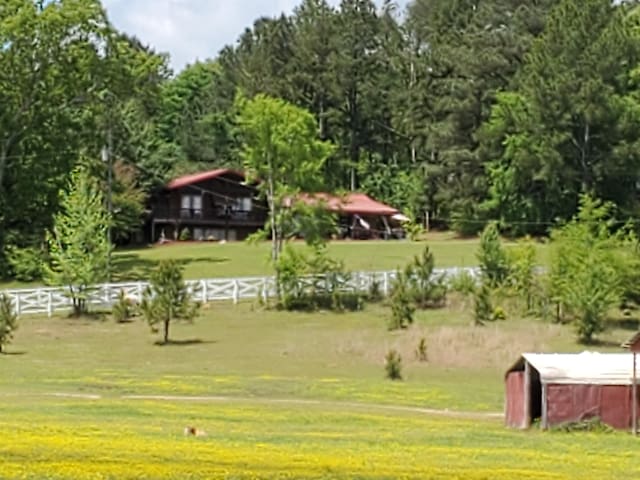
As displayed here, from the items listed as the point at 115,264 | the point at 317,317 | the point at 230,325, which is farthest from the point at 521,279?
the point at 115,264

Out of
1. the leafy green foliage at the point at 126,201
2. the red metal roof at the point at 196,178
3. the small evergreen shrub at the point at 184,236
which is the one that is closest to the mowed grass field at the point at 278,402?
the leafy green foliage at the point at 126,201

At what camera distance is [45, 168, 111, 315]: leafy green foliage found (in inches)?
2315

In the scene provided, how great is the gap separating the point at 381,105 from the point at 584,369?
79.2 m

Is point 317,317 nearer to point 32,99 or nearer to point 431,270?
point 431,270

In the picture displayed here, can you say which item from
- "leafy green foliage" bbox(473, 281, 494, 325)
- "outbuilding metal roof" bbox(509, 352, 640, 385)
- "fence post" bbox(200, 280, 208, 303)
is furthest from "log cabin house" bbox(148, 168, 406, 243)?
"outbuilding metal roof" bbox(509, 352, 640, 385)

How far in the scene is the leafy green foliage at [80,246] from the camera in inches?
2315

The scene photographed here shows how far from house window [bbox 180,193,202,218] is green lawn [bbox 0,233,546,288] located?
4.48 meters

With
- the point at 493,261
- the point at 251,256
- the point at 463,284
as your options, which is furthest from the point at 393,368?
the point at 251,256

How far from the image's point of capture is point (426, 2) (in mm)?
111812

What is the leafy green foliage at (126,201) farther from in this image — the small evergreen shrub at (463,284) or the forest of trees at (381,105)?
the small evergreen shrub at (463,284)

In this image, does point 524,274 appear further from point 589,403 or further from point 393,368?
point 589,403

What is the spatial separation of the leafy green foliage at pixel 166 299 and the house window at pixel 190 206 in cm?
4476

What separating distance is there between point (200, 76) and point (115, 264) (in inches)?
2276

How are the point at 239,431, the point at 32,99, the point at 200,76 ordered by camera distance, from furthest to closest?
the point at 200,76, the point at 32,99, the point at 239,431
